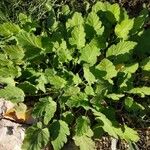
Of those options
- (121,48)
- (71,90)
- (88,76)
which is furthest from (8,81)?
(121,48)

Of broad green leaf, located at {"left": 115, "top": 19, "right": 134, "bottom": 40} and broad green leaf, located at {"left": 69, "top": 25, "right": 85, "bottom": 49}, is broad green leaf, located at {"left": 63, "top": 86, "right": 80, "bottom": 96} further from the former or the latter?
broad green leaf, located at {"left": 115, "top": 19, "right": 134, "bottom": 40}

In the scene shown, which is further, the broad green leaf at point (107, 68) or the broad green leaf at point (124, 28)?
the broad green leaf at point (124, 28)

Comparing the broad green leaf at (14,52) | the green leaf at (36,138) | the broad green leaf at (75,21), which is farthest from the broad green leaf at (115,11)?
the green leaf at (36,138)

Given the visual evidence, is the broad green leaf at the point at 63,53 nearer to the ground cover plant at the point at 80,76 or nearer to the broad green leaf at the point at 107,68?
the ground cover plant at the point at 80,76

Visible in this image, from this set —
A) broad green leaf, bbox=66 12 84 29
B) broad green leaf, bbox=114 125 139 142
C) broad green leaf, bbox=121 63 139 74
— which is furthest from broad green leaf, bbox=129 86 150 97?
broad green leaf, bbox=66 12 84 29

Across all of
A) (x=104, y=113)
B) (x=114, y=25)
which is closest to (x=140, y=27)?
(x=114, y=25)
